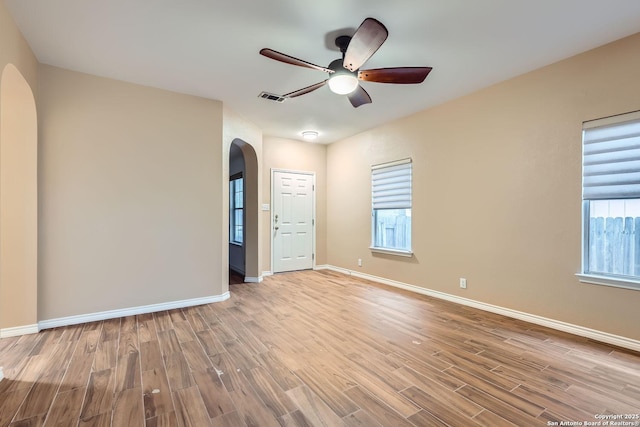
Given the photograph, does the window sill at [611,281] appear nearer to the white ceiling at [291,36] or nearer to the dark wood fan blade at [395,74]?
the white ceiling at [291,36]

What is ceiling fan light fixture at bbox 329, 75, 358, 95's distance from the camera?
105 inches

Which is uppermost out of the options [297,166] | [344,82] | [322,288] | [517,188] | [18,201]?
[344,82]

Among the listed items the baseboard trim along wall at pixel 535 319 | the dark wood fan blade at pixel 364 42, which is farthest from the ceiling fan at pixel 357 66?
the baseboard trim along wall at pixel 535 319

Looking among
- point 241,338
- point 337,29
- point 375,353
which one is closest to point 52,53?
point 337,29

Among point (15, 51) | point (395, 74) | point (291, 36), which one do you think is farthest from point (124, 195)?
point (395, 74)

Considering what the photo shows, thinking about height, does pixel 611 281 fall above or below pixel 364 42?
below

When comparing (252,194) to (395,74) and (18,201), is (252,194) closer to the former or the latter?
(18,201)

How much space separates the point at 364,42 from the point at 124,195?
3.10 metres

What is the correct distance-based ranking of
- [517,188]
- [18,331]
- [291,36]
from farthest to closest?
1. [517,188]
2. [18,331]
3. [291,36]

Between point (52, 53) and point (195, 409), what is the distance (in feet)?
11.4

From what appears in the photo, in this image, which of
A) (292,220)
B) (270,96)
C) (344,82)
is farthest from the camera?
(292,220)

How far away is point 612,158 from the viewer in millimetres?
2742

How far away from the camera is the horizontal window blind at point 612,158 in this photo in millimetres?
2621

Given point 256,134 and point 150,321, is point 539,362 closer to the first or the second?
point 150,321
